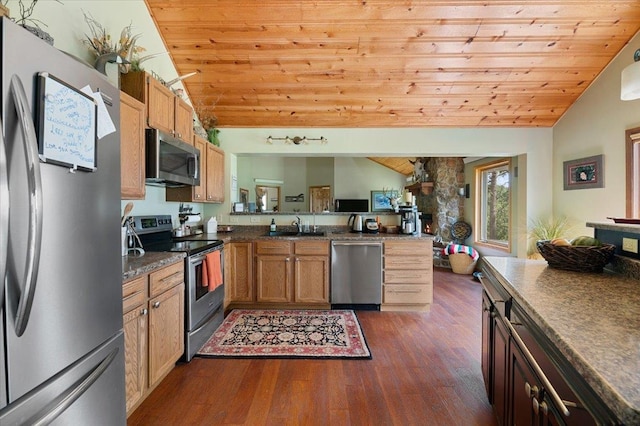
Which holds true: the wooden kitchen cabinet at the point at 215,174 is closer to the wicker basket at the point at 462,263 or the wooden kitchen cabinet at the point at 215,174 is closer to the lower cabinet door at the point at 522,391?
the lower cabinet door at the point at 522,391

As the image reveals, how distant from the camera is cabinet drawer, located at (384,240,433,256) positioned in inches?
131

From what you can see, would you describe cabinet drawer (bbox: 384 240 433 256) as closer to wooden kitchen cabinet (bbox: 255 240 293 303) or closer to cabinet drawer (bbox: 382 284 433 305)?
cabinet drawer (bbox: 382 284 433 305)

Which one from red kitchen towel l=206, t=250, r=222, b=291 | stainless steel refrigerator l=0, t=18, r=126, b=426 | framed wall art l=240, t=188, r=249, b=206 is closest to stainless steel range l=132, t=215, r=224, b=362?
red kitchen towel l=206, t=250, r=222, b=291

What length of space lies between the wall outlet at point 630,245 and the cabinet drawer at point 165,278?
2.52 metres

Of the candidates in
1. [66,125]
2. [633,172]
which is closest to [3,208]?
[66,125]

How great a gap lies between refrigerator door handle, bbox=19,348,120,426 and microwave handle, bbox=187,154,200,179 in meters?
1.77

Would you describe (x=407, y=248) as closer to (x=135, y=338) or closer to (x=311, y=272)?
(x=311, y=272)

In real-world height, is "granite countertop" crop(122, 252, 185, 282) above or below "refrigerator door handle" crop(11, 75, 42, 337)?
below

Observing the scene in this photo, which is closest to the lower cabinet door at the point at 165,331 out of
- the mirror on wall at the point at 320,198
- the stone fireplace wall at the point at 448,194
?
the stone fireplace wall at the point at 448,194

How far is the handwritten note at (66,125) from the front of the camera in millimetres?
899

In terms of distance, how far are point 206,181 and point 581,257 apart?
314 cm

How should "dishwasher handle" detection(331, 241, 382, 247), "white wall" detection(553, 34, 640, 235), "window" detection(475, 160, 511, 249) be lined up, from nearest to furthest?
1. "white wall" detection(553, 34, 640, 235)
2. "dishwasher handle" detection(331, 241, 382, 247)
3. "window" detection(475, 160, 511, 249)

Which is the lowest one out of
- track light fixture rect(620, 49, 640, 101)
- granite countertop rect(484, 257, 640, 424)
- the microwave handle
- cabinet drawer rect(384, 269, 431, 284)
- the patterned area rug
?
the patterned area rug

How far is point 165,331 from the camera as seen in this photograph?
1926 millimetres
